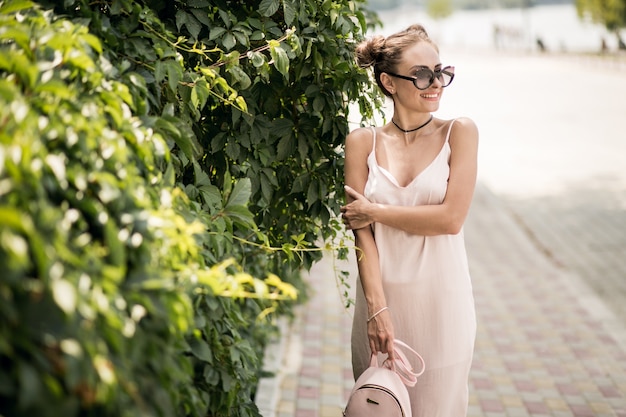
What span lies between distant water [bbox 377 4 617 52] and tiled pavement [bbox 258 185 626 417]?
52852 mm

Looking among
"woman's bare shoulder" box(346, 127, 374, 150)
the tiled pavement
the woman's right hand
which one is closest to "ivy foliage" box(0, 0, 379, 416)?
"woman's bare shoulder" box(346, 127, 374, 150)

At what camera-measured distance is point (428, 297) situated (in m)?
3.05

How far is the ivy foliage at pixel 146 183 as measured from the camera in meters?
1.33

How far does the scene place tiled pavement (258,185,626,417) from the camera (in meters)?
4.93

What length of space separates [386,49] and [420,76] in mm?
218

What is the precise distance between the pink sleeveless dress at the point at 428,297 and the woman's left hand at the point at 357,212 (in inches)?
2.6

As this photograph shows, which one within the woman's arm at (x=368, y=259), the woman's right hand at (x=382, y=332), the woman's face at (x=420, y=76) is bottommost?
the woman's right hand at (x=382, y=332)

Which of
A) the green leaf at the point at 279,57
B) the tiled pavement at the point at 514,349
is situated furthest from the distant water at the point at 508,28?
the green leaf at the point at 279,57

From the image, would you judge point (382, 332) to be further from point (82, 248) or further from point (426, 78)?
point (82, 248)

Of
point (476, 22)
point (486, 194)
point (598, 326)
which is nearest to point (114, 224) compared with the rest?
point (598, 326)

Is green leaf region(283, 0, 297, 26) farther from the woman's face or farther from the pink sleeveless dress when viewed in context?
the pink sleeveless dress

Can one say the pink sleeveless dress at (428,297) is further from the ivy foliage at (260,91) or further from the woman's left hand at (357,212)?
the ivy foliage at (260,91)

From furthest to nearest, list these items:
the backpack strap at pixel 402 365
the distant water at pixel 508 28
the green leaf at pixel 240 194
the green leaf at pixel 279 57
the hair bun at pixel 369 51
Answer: the distant water at pixel 508 28, the hair bun at pixel 369 51, the backpack strap at pixel 402 365, the green leaf at pixel 279 57, the green leaf at pixel 240 194

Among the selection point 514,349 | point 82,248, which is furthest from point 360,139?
point 514,349
